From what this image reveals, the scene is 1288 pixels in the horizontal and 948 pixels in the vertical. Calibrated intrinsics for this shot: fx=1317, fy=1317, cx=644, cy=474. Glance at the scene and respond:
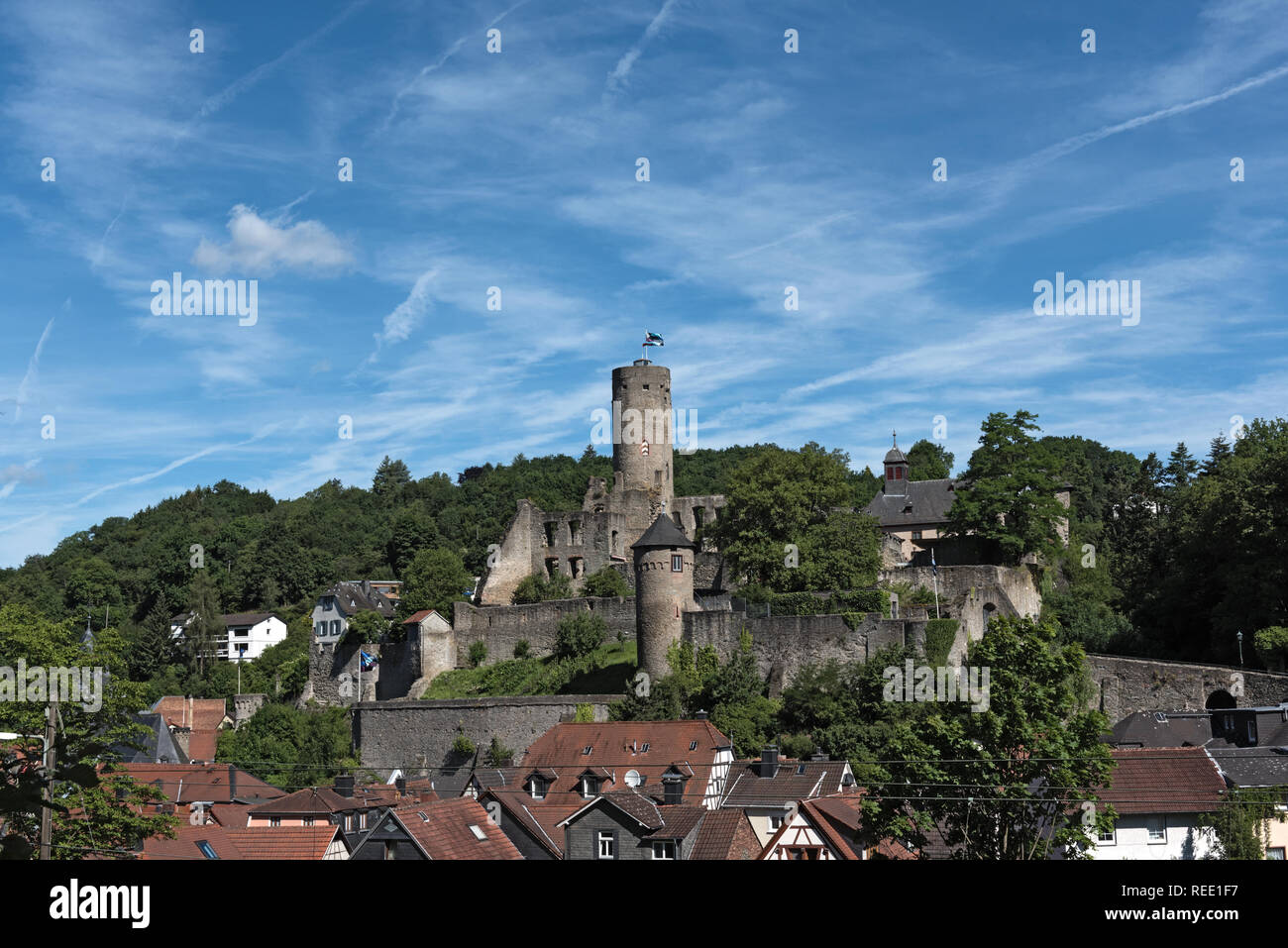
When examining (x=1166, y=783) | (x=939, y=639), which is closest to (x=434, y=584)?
(x=939, y=639)

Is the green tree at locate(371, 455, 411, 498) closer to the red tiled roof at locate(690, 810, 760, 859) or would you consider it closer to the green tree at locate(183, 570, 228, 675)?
the green tree at locate(183, 570, 228, 675)

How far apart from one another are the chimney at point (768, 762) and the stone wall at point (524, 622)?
517 inches

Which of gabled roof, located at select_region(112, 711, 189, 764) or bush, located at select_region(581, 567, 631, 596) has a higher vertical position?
bush, located at select_region(581, 567, 631, 596)

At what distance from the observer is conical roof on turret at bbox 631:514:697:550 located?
137 feet

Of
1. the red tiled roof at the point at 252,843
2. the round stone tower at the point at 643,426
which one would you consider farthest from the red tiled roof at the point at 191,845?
the round stone tower at the point at 643,426

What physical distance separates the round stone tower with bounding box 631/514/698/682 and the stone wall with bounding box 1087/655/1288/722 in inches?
502

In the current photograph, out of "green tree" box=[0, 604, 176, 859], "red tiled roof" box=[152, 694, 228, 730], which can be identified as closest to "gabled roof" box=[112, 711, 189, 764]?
"red tiled roof" box=[152, 694, 228, 730]

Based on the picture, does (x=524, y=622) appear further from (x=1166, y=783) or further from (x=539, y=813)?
(x=1166, y=783)

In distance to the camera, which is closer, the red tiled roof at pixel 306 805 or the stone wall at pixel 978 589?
the red tiled roof at pixel 306 805

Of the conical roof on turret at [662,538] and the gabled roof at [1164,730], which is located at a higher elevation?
the conical roof on turret at [662,538]

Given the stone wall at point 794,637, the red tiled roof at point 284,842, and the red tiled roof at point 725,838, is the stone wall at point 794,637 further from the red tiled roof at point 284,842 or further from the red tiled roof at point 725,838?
the red tiled roof at point 284,842

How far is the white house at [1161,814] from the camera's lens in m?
25.4
